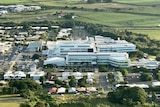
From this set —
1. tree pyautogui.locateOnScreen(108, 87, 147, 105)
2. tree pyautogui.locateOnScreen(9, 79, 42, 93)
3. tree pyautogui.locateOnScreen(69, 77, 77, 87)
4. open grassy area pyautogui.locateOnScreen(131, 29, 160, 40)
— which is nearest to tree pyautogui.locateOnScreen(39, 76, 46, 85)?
tree pyautogui.locateOnScreen(9, 79, 42, 93)

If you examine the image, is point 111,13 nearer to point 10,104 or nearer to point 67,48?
point 67,48

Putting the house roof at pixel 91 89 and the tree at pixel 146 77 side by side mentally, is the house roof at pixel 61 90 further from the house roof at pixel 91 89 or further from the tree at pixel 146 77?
the tree at pixel 146 77

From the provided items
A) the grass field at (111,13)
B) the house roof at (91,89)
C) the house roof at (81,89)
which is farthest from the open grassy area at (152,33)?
the house roof at (81,89)

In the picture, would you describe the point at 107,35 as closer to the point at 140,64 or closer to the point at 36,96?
the point at 140,64

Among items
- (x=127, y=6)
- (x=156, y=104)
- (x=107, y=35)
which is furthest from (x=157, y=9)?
(x=156, y=104)

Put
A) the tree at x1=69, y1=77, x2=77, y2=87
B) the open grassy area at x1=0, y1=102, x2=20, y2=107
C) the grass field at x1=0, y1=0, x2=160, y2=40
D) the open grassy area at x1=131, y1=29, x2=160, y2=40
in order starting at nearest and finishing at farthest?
the open grassy area at x1=0, y1=102, x2=20, y2=107, the tree at x1=69, y1=77, x2=77, y2=87, the open grassy area at x1=131, y1=29, x2=160, y2=40, the grass field at x1=0, y1=0, x2=160, y2=40

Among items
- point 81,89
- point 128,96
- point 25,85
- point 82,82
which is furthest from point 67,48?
point 128,96

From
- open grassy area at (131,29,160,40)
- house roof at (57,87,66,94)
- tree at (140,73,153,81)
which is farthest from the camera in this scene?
open grassy area at (131,29,160,40)

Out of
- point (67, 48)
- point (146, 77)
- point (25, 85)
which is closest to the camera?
point (25, 85)

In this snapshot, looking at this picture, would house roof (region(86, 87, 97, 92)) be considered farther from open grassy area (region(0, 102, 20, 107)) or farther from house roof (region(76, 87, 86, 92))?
open grassy area (region(0, 102, 20, 107))

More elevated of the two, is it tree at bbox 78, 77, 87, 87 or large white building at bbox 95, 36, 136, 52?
large white building at bbox 95, 36, 136, 52

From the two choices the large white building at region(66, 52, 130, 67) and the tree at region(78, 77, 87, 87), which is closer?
the tree at region(78, 77, 87, 87)

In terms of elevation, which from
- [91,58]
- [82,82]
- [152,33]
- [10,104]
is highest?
[152,33]
